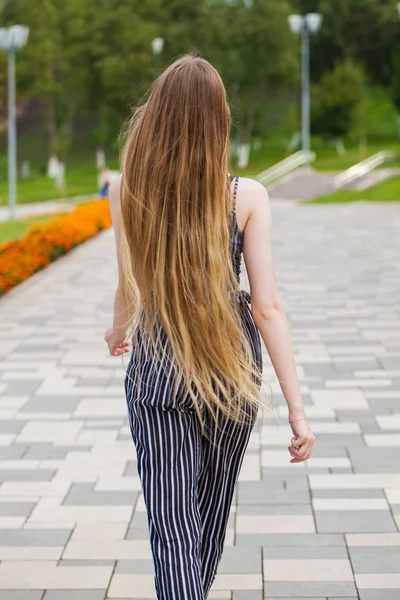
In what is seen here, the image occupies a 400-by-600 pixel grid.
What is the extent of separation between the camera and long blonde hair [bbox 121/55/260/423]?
2.47m

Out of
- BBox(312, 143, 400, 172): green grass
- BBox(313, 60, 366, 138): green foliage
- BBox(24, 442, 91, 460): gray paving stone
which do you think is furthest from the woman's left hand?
BBox(313, 60, 366, 138): green foliage

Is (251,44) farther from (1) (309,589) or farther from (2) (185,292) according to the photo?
(2) (185,292)

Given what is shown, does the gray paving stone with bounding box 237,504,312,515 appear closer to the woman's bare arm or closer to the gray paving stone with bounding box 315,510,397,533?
the gray paving stone with bounding box 315,510,397,533

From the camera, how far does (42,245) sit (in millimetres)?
14711

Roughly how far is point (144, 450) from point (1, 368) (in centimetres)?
490

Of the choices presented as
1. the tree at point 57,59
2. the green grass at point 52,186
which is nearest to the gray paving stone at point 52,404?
the green grass at point 52,186

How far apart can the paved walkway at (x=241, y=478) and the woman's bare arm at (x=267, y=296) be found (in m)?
1.02

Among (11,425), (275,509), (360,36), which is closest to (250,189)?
(275,509)

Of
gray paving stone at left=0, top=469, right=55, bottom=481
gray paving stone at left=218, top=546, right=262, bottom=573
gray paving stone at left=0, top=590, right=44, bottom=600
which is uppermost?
gray paving stone at left=0, top=590, right=44, bottom=600

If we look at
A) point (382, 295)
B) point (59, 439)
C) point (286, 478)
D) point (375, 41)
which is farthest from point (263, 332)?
point (375, 41)

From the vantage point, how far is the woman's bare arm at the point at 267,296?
256 centimetres

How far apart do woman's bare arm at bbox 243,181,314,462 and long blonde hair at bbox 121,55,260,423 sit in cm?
6

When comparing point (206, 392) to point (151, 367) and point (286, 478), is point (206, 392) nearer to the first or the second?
point (151, 367)

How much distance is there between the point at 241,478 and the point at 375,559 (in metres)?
1.14
